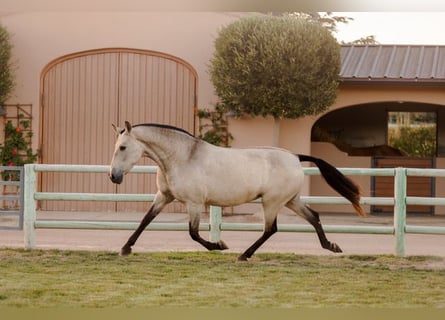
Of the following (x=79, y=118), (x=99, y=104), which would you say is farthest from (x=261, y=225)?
(x=79, y=118)

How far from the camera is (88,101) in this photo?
60.8 ft

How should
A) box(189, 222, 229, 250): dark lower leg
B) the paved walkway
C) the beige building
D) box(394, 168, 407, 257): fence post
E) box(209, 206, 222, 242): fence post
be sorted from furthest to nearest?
the beige building < the paved walkway < box(209, 206, 222, 242): fence post < box(394, 168, 407, 257): fence post < box(189, 222, 229, 250): dark lower leg

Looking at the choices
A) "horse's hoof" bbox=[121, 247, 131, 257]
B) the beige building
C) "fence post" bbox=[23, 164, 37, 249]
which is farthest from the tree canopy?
A: "horse's hoof" bbox=[121, 247, 131, 257]

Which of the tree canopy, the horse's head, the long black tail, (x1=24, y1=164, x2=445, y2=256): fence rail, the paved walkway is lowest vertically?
the paved walkway

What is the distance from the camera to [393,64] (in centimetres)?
1808

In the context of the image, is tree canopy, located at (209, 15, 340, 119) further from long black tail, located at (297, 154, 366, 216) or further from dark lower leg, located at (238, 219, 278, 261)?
dark lower leg, located at (238, 219, 278, 261)

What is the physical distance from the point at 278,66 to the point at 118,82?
397cm

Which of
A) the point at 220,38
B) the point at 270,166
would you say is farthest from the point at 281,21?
the point at 270,166

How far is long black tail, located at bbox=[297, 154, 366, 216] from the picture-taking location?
9031 mm

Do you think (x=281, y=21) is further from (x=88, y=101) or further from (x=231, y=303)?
(x=231, y=303)

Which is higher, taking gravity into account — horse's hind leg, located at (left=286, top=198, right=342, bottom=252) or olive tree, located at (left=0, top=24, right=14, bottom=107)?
olive tree, located at (left=0, top=24, right=14, bottom=107)

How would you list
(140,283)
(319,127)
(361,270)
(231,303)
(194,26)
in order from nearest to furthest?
1. (231,303)
2. (140,283)
3. (361,270)
4. (194,26)
5. (319,127)

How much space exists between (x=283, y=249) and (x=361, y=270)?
212 cm

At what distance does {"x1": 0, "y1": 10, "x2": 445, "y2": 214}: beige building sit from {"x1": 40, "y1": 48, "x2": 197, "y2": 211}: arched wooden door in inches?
0.8
